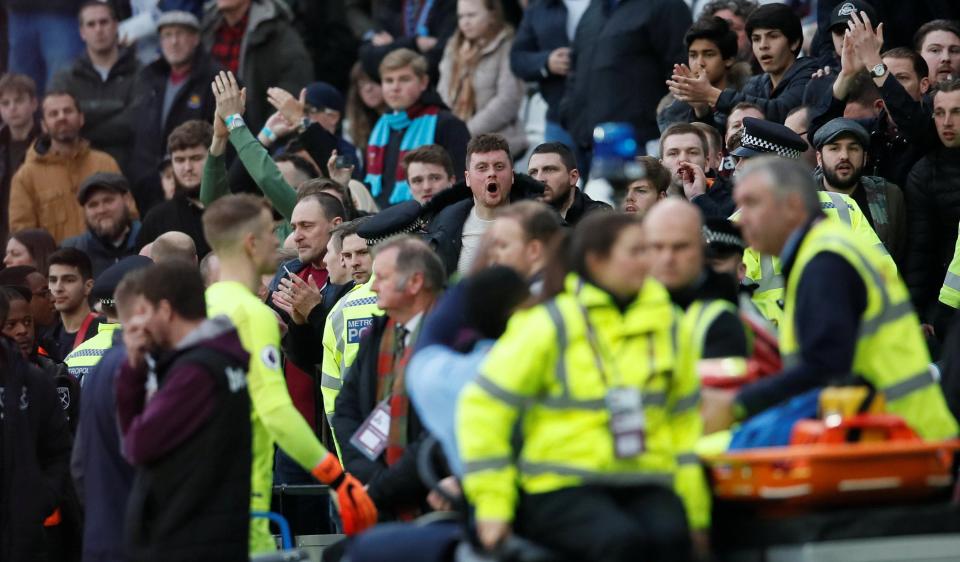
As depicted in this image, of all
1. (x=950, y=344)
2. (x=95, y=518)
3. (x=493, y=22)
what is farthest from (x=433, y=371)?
(x=493, y=22)

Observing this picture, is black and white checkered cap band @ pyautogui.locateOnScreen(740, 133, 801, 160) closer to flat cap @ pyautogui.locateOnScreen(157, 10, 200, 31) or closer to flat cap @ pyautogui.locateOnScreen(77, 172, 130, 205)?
flat cap @ pyautogui.locateOnScreen(77, 172, 130, 205)

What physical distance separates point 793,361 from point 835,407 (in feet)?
1.42

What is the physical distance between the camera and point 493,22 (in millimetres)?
15805

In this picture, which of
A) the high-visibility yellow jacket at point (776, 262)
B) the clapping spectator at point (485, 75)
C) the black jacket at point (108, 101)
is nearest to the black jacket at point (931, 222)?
the high-visibility yellow jacket at point (776, 262)

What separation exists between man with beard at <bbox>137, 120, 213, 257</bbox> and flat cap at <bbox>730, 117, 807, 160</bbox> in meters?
4.67

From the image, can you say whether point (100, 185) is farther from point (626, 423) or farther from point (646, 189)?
point (626, 423)

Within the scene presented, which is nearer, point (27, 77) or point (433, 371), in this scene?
point (433, 371)

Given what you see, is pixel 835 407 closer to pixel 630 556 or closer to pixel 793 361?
pixel 793 361

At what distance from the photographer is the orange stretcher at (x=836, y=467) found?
6.49 meters

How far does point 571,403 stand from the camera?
6.60 metres

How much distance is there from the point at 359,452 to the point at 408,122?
583cm

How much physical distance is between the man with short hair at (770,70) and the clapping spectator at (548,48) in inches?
112

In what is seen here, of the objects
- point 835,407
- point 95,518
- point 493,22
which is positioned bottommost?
point 95,518

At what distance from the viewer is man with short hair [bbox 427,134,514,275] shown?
35.0ft
